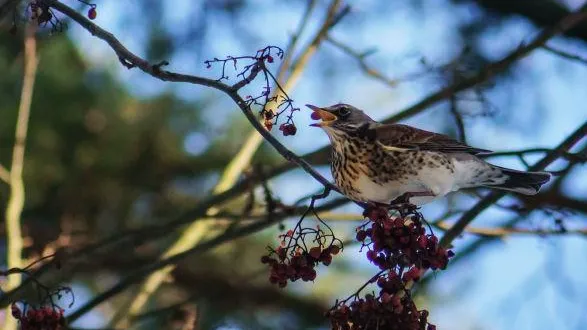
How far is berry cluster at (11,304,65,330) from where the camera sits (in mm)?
2322

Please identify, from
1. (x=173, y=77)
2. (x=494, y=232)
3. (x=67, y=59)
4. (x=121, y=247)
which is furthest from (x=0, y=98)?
(x=173, y=77)

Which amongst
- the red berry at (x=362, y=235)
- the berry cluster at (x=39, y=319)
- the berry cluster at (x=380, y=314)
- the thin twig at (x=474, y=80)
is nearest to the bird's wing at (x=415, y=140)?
the thin twig at (x=474, y=80)

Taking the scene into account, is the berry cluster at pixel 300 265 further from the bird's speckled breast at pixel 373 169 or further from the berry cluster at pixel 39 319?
the bird's speckled breast at pixel 373 169

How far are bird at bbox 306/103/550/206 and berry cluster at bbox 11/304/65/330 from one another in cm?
100

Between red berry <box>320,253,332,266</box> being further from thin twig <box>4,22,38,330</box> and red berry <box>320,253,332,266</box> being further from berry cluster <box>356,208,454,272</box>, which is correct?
thin twig <box>4,22,38,330</box>

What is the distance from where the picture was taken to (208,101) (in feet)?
16.6

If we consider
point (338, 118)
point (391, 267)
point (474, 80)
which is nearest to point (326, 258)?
point (391, 267)

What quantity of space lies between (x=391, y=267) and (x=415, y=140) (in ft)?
3.75

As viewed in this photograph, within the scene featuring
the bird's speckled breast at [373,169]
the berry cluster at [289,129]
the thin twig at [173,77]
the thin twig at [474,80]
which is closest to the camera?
the thin twig at [173,77]

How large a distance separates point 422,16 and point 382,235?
2.97m

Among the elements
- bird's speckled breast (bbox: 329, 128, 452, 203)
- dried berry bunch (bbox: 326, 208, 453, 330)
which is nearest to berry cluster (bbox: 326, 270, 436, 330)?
dried berry bunch (bbox: 326, 208, 453, 330)

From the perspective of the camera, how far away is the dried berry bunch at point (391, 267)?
78.5 inches

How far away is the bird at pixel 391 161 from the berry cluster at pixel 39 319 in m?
1.00

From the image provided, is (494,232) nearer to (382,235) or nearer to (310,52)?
(310,52)
